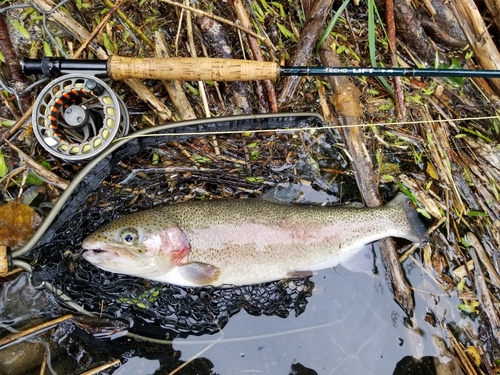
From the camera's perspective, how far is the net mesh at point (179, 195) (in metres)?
2.82

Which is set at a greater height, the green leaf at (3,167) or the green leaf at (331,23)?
the green leaf at (331,23)

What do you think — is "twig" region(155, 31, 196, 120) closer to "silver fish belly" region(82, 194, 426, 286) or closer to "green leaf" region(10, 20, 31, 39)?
"silver fish belly" region(82, 194, 426, 286)

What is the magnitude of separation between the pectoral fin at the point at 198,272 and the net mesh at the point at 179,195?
0.22m

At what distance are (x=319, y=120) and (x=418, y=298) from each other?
4.91 feet

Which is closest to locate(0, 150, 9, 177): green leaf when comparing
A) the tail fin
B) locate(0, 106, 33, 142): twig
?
locate(0, 106, 33, 142): twig

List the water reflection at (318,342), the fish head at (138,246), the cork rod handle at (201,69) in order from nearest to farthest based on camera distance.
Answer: the fish head at (138,246)
the cork rod handle at (201,69)
the water reflection at (318,342)

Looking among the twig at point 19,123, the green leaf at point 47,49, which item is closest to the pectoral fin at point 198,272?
the twig at point 19,123

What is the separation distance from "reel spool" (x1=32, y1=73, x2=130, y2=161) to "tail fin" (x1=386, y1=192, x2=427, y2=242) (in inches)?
77.2

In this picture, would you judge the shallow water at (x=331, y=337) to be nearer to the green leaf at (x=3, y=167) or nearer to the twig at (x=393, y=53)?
the twig at (x=393, y=53)

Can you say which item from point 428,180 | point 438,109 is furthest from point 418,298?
point 438,109

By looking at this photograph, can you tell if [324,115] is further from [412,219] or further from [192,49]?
[192,49]

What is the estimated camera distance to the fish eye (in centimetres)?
264

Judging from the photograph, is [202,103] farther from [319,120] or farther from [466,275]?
[466,275]

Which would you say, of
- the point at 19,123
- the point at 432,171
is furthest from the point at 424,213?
the point at 19,123
